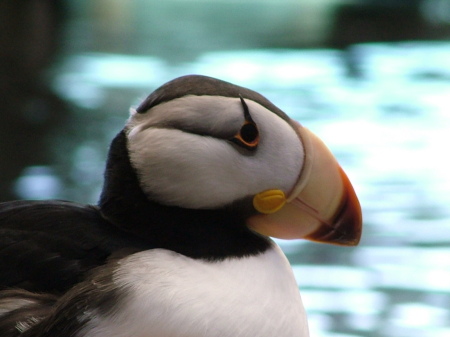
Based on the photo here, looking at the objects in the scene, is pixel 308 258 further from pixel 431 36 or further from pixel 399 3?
pixel 399 3

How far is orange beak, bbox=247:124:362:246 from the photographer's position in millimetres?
1543

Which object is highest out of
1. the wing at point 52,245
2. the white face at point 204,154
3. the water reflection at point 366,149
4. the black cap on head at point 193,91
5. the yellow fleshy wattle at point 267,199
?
the black cap on head at point 193,91

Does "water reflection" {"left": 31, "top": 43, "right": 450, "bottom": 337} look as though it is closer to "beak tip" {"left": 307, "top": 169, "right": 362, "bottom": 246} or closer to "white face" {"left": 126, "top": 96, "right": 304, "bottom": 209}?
"beak tip" {"left": 307, "top": 169, "right": 362, "bottom": 246}

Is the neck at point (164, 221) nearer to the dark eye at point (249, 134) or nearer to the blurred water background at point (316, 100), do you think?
the dark eye at point (249, 134)

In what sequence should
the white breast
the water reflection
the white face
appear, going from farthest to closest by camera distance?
the water reflection < the white face < the white breast

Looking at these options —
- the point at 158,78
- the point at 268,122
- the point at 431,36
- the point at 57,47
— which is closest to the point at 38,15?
the point at 57,47

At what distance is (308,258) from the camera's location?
3.87 metres

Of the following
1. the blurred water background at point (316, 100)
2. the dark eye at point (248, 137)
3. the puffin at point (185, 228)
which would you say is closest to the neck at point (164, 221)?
the puffin at point (185, 228)

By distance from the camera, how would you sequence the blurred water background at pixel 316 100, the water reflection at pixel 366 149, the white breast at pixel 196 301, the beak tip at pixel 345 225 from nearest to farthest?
1. the white breast at pixel 196 301
2. the beak tip at pixel 345 225
3. the water reflection at pixel 366 149
4. the blurred water background at pixel 316 100

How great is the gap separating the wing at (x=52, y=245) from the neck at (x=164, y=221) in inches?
1.0

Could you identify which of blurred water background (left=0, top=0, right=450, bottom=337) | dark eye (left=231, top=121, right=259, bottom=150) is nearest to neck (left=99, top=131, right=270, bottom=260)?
dark eye (left=231, top=121, right=259, bottom=150)

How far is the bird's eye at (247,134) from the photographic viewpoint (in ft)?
4.90

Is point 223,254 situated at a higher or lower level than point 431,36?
higher

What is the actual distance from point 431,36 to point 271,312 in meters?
7.69
